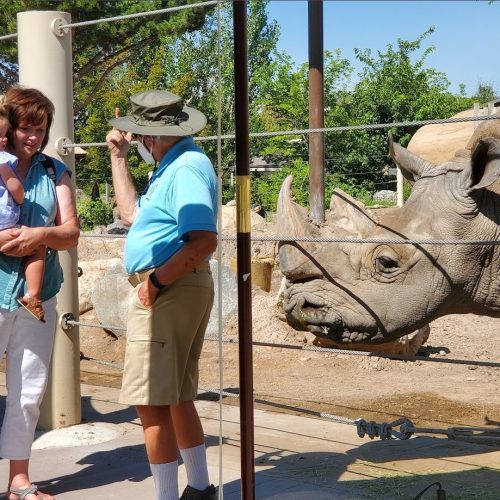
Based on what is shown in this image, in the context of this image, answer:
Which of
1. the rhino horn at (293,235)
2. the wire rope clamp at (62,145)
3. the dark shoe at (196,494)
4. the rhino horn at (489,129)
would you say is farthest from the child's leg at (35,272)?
the rhino horn at (489,129)

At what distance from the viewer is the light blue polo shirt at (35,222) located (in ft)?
12.9

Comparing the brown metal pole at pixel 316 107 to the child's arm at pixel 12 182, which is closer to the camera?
the child's arm at pixel 12 182

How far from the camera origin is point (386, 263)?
14.9ft

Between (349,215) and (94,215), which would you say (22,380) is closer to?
(349,215)

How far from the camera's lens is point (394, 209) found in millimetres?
4719

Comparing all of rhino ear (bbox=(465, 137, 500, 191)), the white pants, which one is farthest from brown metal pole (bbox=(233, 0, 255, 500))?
rhino ear (bbox=(465, 137, 500, 191))

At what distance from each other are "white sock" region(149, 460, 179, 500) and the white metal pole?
1.75m

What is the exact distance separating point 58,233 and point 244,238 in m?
1.43

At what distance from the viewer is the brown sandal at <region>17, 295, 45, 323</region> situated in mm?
3910

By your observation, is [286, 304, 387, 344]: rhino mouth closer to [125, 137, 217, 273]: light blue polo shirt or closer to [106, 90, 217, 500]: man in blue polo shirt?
[106, 90, 217, 500]: man in blue polo shirt

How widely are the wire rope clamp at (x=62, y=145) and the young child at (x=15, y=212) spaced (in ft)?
3.84

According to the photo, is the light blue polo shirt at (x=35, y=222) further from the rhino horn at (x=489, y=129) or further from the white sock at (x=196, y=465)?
the rhino horn at (x=489, y=129)

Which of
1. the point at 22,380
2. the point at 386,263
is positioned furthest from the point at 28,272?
the point at 386,263

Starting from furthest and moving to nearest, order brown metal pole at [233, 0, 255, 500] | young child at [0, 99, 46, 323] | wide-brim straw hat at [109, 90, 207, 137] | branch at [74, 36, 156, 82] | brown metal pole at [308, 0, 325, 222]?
1. branch at [74, 36, 156, 82]
2. brown metal pole at [308, 0, 325, 222]
3. young child at [0, 99, 46, 323]
4. wide-brim straw hat at [109, 90, 207, 137]
5. brown metal pole at [233, 0, 255, 500]
